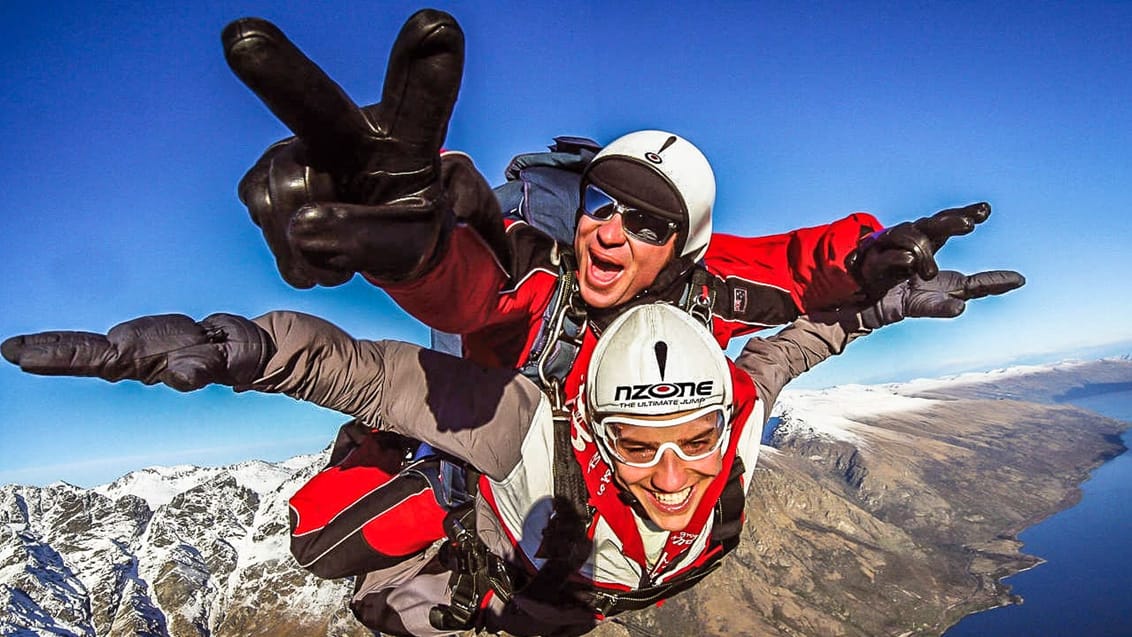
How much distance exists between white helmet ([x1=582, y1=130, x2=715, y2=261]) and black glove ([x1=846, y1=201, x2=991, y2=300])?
99 cm

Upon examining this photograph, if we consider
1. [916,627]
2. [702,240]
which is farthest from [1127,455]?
[702,240]

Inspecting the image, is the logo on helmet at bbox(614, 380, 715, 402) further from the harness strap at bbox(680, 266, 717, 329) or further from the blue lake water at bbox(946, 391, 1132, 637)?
the blue lake water at bbox(946, 391, 1132, 637)

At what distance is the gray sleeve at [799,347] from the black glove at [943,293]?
1.10 feet

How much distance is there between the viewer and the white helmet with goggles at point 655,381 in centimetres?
321

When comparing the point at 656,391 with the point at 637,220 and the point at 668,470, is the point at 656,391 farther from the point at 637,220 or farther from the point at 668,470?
the point at 637,220

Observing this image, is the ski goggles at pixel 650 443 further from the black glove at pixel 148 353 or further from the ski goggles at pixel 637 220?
the black glove at pixel 148 353

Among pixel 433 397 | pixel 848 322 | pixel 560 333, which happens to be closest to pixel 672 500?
pixel 560 333

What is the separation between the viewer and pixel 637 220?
3.58 meters

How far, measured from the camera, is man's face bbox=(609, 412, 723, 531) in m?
3.20

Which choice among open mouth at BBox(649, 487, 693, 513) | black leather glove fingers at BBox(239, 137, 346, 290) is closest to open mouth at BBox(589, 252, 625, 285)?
open mouth at BBox(649, 487, 693, 513)

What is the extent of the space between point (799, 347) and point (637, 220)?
1872 millimetres

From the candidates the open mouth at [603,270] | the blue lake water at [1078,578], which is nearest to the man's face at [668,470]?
the open mouth at [603,270]

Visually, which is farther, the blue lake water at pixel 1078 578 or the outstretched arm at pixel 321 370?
the blue lake water at pixel 1078 578

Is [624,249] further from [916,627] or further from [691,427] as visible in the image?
[916,627]
